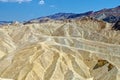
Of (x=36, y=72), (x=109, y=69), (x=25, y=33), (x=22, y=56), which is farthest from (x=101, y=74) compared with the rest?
(x=25, y=33)

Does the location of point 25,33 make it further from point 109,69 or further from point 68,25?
point 109,69

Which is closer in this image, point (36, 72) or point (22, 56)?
point (36, 72)

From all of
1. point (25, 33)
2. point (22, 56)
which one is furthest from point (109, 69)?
point (25, 33)

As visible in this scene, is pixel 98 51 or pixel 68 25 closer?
pixel 98 51

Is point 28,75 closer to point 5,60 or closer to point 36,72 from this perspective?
point 36,72

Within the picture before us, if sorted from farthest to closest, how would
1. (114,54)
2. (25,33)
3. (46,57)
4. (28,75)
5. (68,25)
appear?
(68,25) → (25,33) → (114,54) → (46,57) → (28,75)

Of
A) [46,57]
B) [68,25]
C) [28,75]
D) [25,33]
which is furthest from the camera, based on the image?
[68,25]

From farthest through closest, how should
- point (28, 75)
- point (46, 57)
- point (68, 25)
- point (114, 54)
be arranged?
1. point (68, 25)
2. point (114, 54)
3. point (46, 57)
4. point (28, 75)

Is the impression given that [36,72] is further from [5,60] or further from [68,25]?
[68,25]
